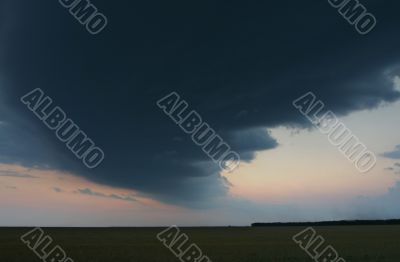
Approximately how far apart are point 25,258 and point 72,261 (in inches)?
124

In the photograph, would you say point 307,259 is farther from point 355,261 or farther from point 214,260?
point 214,260

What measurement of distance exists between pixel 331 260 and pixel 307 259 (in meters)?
1.36

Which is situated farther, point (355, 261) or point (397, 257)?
point (397, 257)

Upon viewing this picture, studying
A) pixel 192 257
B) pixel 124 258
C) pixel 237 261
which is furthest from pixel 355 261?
pixel 124 258

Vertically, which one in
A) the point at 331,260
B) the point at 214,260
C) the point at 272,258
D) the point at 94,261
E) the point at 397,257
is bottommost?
the point at 94,261

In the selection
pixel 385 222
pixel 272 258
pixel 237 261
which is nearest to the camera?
pixel 237 261

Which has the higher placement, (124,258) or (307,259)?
(307,259)

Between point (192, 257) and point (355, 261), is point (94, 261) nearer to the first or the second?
point (192, 257)

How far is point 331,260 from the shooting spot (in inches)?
1077

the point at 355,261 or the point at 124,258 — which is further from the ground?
the point at 355,261

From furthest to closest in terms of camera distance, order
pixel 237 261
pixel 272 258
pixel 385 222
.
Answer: pixel 385 222 < pixel 272 258 < pixel 237 261

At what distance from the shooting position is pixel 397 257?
96.3 ft

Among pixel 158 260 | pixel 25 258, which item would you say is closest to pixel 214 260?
pixel 158 260

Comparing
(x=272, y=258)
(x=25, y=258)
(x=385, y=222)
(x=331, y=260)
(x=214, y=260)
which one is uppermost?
(x=385, y=222)
